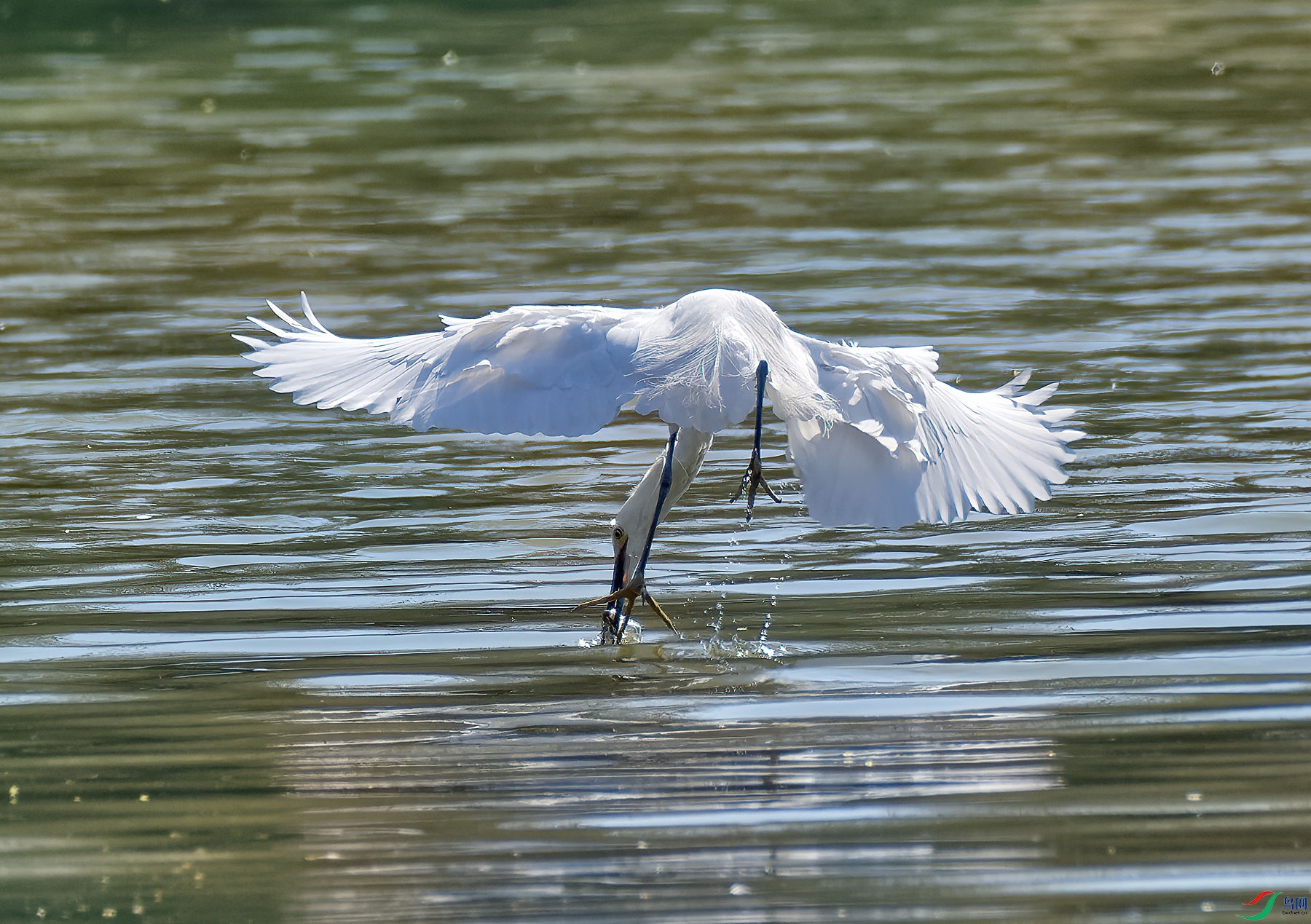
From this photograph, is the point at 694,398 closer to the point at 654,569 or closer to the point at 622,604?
the point at 622,604

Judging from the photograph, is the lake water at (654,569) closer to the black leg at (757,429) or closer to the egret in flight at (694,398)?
the egret in flight at (694,398)

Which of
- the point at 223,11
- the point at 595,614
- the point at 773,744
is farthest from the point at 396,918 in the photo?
the point at 223,11

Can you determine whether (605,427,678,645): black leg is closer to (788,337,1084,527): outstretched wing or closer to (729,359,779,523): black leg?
(729,359,779,523): black leg

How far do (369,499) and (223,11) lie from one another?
21.5m

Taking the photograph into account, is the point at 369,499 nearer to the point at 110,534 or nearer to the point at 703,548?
the point at 110,534

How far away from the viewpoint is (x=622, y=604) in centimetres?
696

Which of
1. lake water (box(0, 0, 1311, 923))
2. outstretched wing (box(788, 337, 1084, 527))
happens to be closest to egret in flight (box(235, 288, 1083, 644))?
outstretched wing (box(788, 337, 1084, 527))

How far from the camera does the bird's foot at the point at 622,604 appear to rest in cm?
677

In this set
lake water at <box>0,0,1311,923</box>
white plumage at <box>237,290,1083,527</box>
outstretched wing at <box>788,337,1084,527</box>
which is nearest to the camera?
lake water at <box>0,0,1311,923</box>

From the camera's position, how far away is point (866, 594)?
7398mm

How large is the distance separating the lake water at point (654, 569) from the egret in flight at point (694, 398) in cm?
48

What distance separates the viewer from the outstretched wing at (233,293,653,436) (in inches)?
251

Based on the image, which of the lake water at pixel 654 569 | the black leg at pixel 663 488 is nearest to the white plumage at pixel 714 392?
the black leg at pixel 663 488

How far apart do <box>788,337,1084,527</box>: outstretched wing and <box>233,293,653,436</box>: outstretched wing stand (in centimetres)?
67
